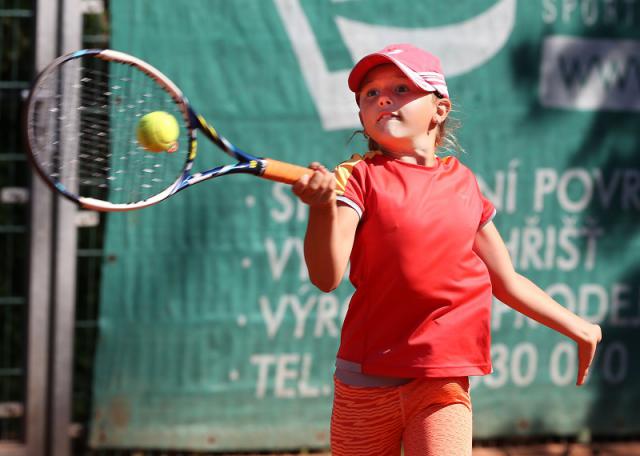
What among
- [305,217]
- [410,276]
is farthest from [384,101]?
[305,217]

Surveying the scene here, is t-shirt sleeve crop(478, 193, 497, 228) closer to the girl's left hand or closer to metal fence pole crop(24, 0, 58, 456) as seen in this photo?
the girl's left hand

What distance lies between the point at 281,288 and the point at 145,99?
1.35 m

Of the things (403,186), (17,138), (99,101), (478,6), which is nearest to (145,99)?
(99,101)

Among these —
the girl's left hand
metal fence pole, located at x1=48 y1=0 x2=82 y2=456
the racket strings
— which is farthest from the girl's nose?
metal fence pole, located at x1=48 y1=0 x2=82 y2=456

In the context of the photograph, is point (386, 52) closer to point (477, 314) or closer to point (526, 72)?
point (477, 314)

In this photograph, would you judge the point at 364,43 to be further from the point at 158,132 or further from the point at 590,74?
the point at 158,132

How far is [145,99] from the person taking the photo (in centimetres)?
431

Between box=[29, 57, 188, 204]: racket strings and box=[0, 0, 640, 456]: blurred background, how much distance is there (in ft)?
0.73

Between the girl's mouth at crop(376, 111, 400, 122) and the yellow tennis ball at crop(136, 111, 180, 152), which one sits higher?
the girl's mouth at crop(376, 111, 400, 122)

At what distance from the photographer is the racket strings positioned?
4.46m

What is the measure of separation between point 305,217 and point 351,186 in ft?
7.28

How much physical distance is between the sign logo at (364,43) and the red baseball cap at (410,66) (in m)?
2.05

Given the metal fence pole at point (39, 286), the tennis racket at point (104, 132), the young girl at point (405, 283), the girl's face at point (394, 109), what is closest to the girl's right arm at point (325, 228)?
the young girl at point (405, 283)

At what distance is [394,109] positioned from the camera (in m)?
3.18
